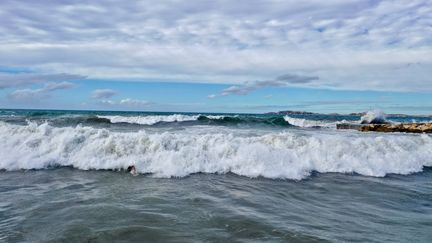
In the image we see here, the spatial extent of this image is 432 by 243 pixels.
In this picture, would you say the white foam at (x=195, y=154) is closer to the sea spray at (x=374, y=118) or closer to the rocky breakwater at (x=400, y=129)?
the rocky breakwater at (x=400, y=129)

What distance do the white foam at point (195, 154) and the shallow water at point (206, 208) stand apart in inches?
30.4

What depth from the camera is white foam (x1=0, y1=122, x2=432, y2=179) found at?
10.9 meters

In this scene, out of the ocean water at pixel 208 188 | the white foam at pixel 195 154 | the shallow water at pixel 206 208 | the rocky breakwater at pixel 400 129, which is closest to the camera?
the shallow water at pixel 206 208

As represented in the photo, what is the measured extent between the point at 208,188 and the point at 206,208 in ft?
5.99

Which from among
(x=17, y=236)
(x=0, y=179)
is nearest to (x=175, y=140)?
(x=0, y=179)

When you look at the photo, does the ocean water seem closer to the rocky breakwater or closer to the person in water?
the person in water

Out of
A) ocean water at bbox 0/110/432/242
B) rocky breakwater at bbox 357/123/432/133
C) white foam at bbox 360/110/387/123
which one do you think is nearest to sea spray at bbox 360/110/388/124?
white foam at bbox 360/110/387/123

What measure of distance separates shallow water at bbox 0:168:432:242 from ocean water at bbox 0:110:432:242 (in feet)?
0.07

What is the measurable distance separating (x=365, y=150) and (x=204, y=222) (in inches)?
383

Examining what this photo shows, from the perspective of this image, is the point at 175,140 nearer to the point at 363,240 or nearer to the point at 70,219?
the point at 70,219

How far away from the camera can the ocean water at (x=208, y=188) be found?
221 inches

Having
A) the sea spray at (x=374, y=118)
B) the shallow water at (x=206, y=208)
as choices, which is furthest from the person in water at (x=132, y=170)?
the sea spray at (x=374, y=118)

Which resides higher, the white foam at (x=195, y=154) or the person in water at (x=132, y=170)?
the white foam at (x=195, y=154)

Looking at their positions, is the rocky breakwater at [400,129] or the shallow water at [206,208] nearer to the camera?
the shallow water at [206,208]
